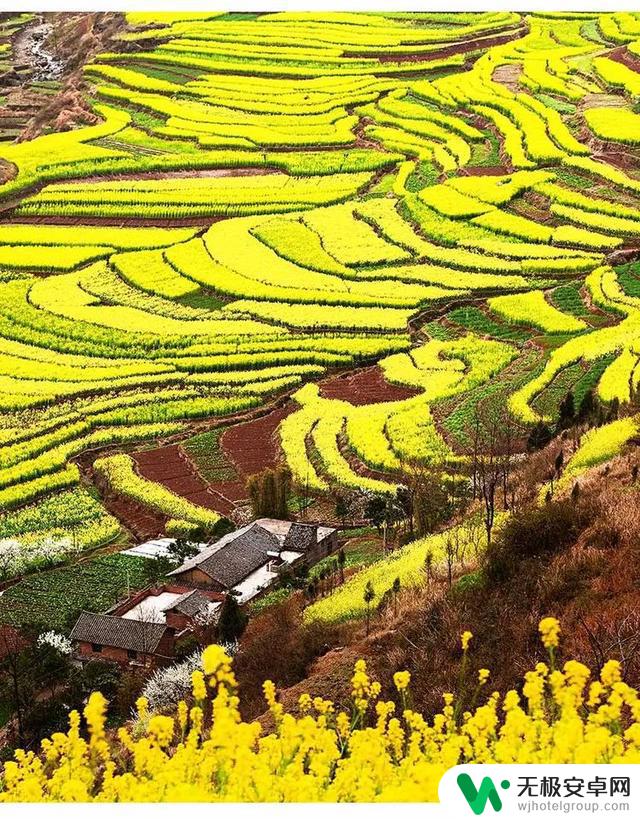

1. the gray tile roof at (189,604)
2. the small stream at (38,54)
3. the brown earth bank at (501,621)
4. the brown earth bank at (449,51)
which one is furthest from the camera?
the small stream at (38,54)

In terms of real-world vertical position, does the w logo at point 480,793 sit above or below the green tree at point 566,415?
above

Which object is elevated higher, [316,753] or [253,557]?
[316,753]

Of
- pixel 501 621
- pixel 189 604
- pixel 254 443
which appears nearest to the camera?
pixel 501 621

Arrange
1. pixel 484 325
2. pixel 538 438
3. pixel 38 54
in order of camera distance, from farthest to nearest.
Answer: pixel 38 54
pixel 484 325
pixel 538 438

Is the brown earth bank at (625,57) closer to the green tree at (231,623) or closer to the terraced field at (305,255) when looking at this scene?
the terraced field at (305,255)

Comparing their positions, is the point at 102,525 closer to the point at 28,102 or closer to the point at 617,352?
the point at 617,352

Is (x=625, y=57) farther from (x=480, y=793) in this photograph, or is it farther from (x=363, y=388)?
(x=480, y=793)

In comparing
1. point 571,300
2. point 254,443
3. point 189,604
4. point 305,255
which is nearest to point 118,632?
point 189,604

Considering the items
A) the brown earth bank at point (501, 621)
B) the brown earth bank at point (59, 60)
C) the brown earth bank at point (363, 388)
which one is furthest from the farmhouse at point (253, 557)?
the brown earth bank at point (59, 60)

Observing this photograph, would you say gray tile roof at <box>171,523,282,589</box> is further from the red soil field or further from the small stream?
the small stream
